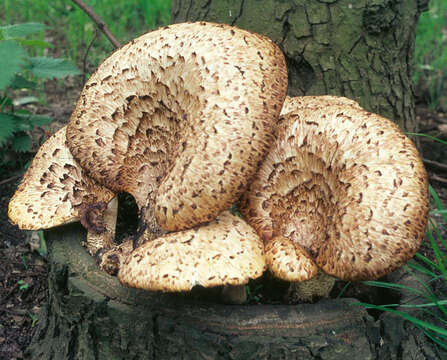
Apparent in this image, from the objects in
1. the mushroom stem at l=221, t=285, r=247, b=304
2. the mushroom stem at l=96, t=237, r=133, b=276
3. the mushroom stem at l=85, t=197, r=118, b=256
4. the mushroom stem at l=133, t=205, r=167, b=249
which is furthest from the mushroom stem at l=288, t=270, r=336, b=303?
the mushroom stem at l=85, t=197, r=118, b=256

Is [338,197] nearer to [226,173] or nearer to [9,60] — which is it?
[226,173]

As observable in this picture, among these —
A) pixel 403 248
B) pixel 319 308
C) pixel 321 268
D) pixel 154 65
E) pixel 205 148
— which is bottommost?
pixel 319 308

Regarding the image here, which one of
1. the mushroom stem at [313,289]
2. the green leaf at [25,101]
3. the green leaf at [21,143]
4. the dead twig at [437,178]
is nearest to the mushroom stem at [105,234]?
the mushroom stem at [313,289]

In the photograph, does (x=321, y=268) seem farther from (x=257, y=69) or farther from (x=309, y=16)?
(x=309, y=16)

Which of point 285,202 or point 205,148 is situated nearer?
point 205,148

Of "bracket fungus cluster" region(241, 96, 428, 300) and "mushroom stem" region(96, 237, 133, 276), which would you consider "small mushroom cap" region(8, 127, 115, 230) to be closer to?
"mushroom stem" region(96, 237, 133, 276)

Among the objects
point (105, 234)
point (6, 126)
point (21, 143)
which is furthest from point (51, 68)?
point (105, 234)

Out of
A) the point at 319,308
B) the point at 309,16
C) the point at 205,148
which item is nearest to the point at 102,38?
the point at 309,16
